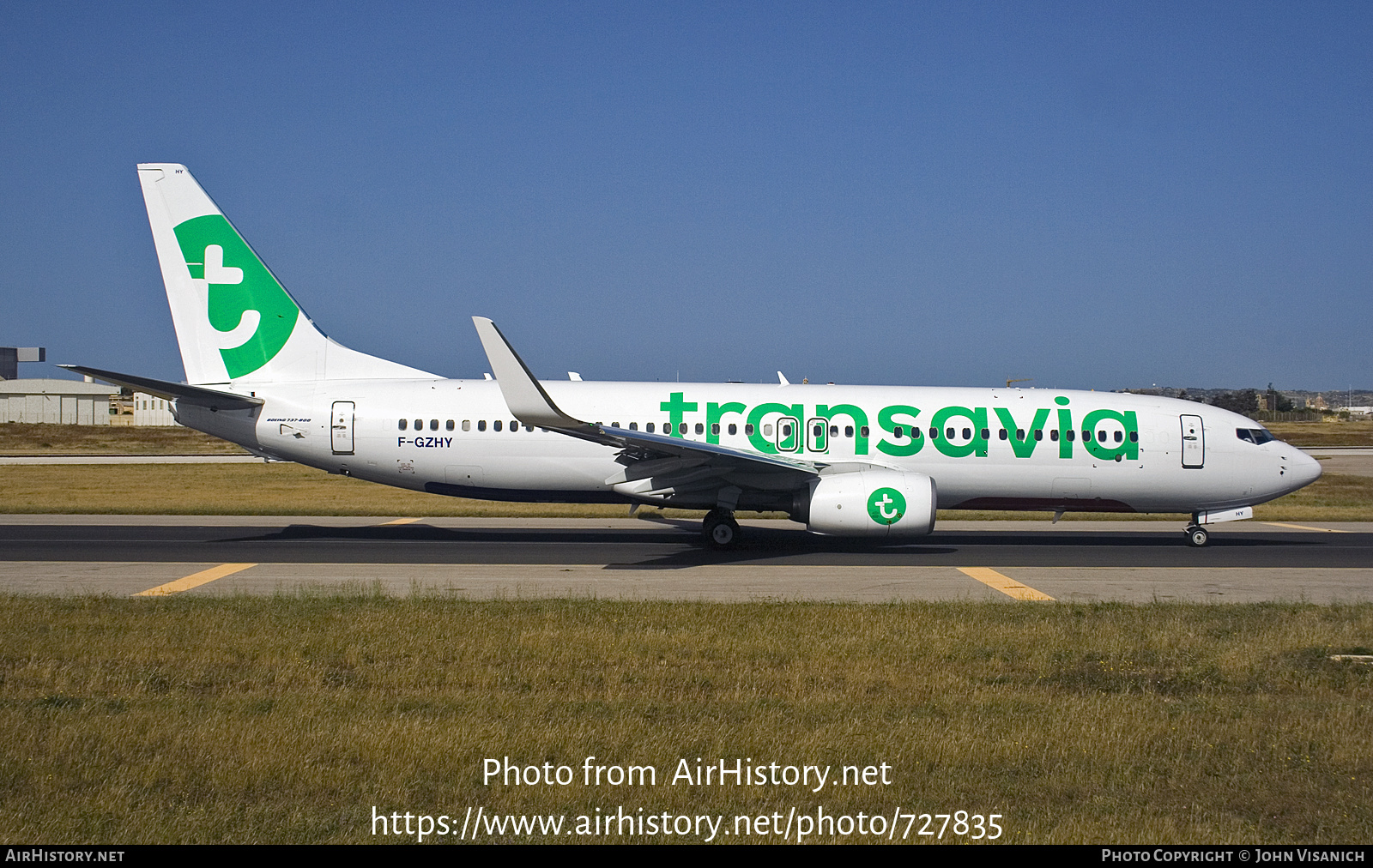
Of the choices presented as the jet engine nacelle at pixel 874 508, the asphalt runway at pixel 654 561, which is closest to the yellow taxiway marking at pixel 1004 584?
the asphalt runway at pixel 654 561

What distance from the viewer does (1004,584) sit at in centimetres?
1628

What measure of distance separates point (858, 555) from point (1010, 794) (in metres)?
13.2

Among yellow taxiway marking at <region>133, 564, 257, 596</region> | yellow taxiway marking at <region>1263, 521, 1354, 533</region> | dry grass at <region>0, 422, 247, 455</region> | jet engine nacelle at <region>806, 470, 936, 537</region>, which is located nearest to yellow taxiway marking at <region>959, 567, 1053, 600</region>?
jet engine nacelle at <region>806, 470, 936, 537</region>

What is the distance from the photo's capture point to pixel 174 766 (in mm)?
6965

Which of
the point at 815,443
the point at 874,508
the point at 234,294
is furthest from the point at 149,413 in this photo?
the point at 874,508

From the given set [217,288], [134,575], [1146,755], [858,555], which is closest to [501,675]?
[1146,755]

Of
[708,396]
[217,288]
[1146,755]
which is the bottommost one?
[1146,755]

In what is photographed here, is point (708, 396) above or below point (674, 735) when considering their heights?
above

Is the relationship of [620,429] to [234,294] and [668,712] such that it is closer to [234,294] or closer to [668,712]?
[234,294]

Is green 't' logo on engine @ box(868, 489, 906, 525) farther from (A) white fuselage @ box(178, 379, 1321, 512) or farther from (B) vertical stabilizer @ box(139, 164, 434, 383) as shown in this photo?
(B) vertical stabilizer @ box(139, 164, 434, 383)

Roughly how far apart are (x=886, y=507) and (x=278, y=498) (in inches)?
822

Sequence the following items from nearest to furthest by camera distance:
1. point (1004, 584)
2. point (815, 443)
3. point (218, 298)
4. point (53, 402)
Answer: point (1004, 584)
point (815, 443)
point (218, 298)
point (53, 402)

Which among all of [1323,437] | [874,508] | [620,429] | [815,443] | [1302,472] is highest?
[1323,437]

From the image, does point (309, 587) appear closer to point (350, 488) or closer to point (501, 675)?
point (501, 675)
